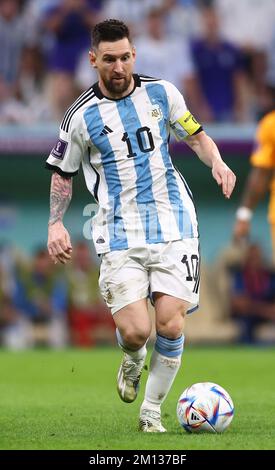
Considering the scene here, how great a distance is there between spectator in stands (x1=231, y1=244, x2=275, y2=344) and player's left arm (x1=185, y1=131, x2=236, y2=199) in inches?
473

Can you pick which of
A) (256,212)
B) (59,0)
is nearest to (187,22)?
(59,0)

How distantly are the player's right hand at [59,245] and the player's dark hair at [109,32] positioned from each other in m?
1.20

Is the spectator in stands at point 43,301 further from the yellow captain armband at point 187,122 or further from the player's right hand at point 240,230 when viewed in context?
the yellow captain armband at point 187,122

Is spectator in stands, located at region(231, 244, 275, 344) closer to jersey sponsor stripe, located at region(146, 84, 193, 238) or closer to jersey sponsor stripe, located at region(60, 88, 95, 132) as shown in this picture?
jersey sponsor stripe, located at region(146, 84, 193, 238)

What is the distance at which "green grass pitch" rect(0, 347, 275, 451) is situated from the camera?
21.3 feet

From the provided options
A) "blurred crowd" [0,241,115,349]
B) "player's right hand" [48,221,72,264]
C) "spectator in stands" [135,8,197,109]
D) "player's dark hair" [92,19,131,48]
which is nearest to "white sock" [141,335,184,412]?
"player's right hand" [48,221,72,264]

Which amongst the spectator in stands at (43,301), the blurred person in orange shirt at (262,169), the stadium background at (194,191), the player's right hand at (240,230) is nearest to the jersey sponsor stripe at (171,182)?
the player's right hand at (240,230)

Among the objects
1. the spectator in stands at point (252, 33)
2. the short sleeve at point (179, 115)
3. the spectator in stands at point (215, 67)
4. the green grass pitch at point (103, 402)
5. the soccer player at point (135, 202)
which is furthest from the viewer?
the spectator in stands at point (252, 33)

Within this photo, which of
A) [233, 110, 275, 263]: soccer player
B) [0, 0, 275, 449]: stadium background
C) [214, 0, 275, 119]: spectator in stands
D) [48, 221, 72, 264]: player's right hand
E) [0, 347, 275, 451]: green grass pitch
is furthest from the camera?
[214, 0, 275, 119]: spectator in stands

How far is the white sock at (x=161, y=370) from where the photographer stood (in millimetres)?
7164

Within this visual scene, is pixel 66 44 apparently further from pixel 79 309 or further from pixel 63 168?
pixel 63 168

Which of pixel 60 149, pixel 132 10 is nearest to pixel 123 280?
pixel 60 149

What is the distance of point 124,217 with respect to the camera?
720 centimetres

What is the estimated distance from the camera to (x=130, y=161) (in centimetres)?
719
